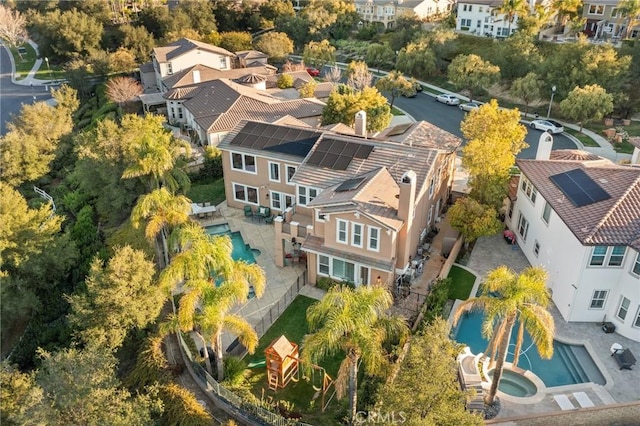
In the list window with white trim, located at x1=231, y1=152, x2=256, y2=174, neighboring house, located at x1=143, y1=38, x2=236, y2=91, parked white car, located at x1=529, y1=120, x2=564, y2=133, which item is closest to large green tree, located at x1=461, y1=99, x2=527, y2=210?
window with white trim, located at x1=231, y1=152, x2=256, y2=174

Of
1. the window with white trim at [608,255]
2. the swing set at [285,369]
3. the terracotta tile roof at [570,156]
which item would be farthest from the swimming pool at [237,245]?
the terracotta tile roof at [570,156]

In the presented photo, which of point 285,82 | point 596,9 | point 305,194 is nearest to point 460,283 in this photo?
point 305,194

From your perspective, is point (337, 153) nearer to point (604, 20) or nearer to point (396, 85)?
point (396, 85)

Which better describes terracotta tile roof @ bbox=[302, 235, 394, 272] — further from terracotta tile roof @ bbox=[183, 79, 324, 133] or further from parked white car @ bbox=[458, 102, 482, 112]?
parked white car @ bbox=[458, 102, 482, 112]

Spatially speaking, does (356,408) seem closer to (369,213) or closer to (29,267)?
(369,213)

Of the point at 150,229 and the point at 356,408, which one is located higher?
the point at 150,229

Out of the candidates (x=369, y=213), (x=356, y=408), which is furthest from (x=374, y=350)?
(x=369, y=213)
